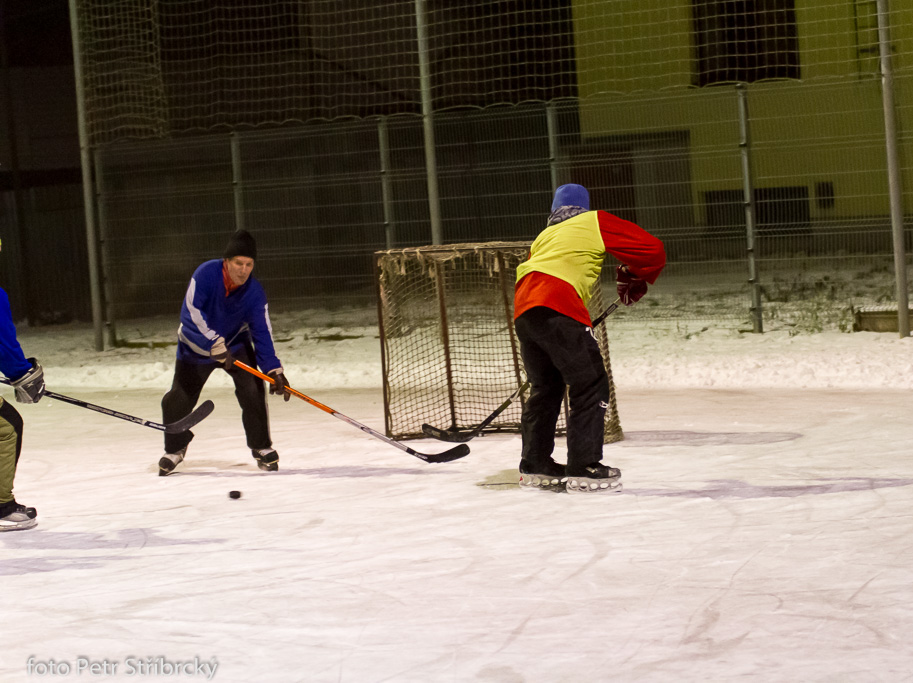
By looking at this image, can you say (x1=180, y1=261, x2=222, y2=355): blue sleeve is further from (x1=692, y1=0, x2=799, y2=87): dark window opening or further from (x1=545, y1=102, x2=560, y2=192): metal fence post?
(x1=692, y1=0, x2=799, y2=87): dark window opening

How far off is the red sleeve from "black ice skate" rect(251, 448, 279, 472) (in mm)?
2134

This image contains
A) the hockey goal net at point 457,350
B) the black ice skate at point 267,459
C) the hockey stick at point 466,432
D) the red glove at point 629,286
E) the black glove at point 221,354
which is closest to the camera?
the red glove at point 629,286

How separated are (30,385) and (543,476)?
2.19 meters

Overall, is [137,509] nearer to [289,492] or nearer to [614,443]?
[289,492]

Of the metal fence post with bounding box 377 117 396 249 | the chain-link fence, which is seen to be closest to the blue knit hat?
the chain-link fence

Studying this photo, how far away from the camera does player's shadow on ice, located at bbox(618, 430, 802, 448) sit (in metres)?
6.48

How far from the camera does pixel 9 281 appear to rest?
15.8m

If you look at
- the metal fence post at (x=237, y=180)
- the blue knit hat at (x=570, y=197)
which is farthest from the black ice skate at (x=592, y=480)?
the metal fence post at (x=237, y=180)

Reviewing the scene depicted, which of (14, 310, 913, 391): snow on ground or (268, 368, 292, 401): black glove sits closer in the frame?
(268, 368, 292, 401): black glove

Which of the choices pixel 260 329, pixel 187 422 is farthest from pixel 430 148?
pixel 187 422

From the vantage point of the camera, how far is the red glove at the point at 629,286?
5.51 m

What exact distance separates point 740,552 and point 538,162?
23.2 feet

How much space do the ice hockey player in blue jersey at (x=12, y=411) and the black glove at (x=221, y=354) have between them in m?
1.04

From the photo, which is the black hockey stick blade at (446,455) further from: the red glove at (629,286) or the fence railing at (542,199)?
the fence railing at (542,199)
